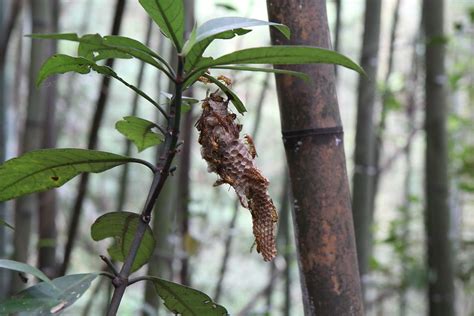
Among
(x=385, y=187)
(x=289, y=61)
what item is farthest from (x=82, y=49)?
(x=385, y=187)

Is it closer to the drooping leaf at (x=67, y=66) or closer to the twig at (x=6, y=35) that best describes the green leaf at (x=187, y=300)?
the drooping leaf at (x=67, y=66)

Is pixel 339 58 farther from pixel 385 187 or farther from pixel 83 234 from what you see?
pixel 385 187

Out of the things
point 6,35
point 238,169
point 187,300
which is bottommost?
point 187,300

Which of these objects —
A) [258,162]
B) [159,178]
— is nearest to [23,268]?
[159,178]

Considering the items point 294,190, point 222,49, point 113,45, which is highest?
point 222,49

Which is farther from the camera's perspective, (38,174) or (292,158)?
(292,158)

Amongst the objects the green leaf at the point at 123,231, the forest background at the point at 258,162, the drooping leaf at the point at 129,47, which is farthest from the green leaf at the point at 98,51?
the forest background at the point at 258,162

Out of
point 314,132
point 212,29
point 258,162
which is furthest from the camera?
point 258,162

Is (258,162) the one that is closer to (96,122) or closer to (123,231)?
(96,122)
